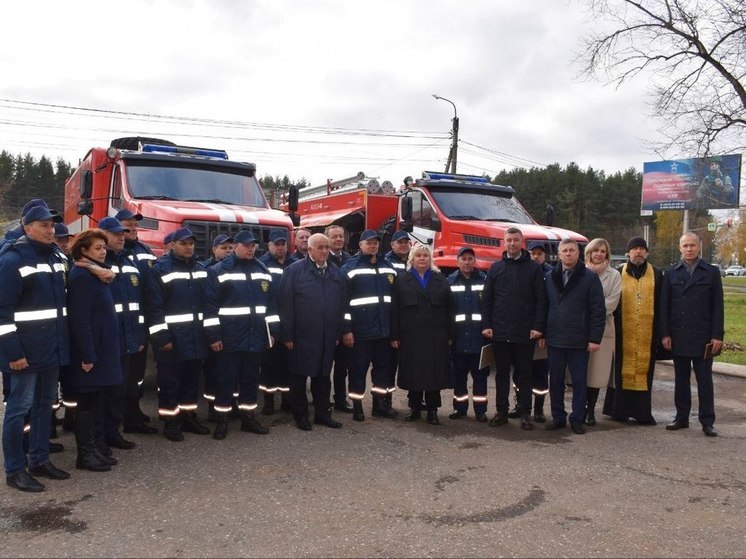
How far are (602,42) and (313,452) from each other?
63.3ft

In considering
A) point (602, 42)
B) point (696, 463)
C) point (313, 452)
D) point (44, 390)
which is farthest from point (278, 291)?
point (602, 42)

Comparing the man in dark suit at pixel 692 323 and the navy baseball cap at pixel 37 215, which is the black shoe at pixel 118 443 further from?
the man in dark suit at pixel 692 323

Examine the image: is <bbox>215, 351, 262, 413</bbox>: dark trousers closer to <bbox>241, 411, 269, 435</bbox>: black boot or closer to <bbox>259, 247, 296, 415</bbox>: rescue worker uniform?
<bbox>241, 411, 269, 435</bbox>: black boot

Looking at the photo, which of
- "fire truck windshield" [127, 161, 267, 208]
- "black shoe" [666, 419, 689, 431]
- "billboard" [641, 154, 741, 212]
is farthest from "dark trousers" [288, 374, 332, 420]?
"billboard" [641, 154, 741, 212]

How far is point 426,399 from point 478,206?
5865 millimetres

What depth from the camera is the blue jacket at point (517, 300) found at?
654cm

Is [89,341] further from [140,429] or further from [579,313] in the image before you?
[579,313]

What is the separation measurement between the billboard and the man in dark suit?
17445 mm

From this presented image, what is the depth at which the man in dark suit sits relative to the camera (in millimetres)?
6543

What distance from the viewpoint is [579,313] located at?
640 cm

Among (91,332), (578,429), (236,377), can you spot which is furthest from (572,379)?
(91,332)

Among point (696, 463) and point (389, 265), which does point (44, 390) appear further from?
point (696, 463)

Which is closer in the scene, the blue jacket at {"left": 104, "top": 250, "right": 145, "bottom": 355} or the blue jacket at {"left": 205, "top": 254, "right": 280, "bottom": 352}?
the blue jacket at {"left": 104, "top": 250, "right": 145, "bottom": 355}

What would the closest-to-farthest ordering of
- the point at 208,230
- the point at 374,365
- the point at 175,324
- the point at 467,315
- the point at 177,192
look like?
the point at 175,324
the point at 467,315
the point at 374,365
the point at 208,230
the point at 177,192
